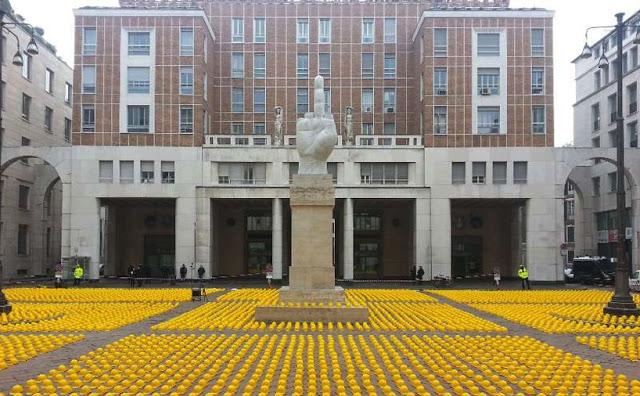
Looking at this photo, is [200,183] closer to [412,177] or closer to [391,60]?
[412,177]

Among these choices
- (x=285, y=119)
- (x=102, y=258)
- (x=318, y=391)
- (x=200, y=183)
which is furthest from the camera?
(x=102, y=258)

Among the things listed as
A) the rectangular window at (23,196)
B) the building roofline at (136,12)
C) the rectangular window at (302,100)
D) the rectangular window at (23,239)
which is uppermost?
the building roofline at (136,12)

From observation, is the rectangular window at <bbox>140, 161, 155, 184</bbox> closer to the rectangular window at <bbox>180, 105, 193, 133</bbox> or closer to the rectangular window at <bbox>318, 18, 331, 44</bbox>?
the rectangular window at <bbox>180, 105, 193, 133</bbox>

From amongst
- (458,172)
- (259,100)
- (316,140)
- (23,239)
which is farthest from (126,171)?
(316,140)

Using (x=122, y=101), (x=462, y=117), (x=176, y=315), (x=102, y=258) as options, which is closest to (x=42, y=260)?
(x=102, y=258)

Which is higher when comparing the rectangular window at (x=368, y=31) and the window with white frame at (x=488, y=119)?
the rectangular window at (x=368, y=31)

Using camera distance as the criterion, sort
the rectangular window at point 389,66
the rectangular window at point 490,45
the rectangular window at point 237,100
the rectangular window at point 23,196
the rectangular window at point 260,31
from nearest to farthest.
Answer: the rectangular window at point 490,45 → the rectangular window at point 23,196 → the rectangular window at point 260,31 → the rectangular window at point 389,66 → the rectangular window at point 237,100

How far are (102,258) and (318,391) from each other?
193ft

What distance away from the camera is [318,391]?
11.4 meters

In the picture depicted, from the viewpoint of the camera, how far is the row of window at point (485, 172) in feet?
180

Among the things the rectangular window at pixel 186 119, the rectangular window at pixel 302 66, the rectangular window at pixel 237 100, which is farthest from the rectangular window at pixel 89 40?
the rectangular window at pixel 302 66

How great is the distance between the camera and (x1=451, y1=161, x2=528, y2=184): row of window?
180 feet

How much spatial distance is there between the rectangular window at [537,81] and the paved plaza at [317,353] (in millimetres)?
33629

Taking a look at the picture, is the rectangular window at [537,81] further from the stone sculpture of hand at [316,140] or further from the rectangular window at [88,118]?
the rectangular window at [88,118]
